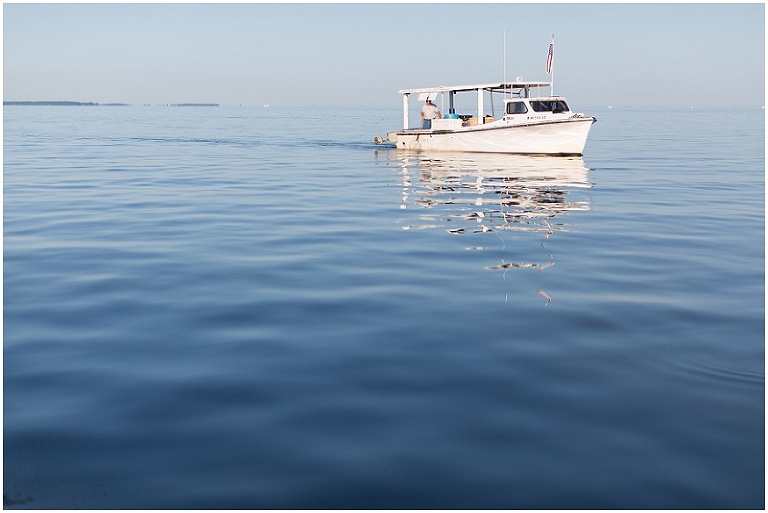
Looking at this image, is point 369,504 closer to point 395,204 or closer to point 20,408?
point 20,408

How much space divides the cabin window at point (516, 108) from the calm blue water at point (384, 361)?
15.2m

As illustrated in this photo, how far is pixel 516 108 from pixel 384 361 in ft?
82.0

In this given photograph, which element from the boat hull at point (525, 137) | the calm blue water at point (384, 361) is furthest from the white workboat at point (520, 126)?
the calm blue water at point (384, 361)

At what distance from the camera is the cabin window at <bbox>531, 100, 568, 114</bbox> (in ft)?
98.3

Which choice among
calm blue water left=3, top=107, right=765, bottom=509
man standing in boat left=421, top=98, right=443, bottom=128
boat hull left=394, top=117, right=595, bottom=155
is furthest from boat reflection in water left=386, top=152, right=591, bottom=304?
man standing in boat left=421, top=98, right=443, bottom=128

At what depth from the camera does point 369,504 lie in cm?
434

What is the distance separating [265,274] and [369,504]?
6080mm

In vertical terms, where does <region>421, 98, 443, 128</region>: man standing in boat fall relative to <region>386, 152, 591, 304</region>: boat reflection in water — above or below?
above

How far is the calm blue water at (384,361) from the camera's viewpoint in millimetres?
4602

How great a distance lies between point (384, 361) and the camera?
6672mm

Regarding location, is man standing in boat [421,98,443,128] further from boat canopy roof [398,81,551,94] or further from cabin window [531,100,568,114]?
cabin window [531,100,568,114]

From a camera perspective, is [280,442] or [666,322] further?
[666,322]

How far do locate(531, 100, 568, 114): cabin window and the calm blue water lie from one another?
593 inches

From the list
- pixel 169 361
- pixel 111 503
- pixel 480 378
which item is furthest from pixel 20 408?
pixel 480 378
